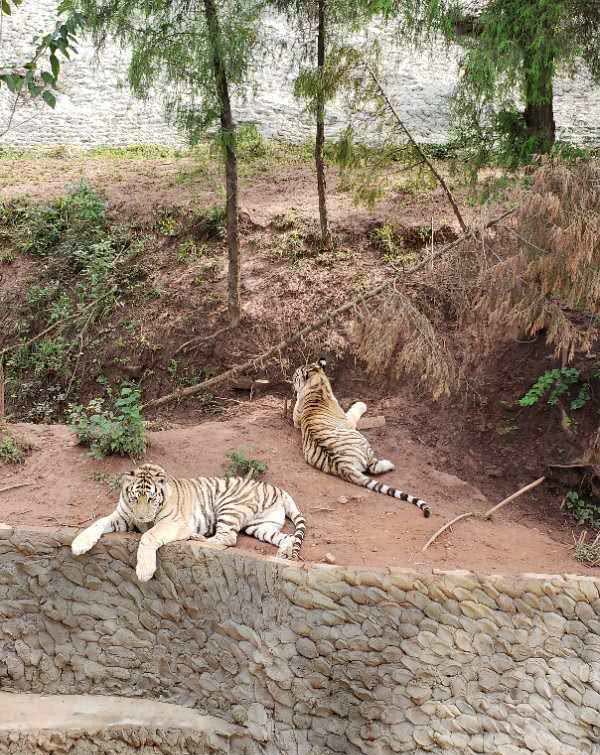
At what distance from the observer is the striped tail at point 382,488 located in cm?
712

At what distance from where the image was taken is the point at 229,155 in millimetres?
9484

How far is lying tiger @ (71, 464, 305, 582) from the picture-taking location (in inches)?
246

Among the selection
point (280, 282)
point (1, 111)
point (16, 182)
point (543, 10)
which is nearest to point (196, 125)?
point (280, 282)

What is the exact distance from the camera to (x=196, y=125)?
30.3 feet

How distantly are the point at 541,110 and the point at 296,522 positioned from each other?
5.88 metres

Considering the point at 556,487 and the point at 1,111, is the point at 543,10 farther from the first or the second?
the point at 1,111

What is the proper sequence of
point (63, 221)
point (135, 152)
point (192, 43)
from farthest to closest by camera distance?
point (135, 152) → point (63, 221) → point (192, 43)

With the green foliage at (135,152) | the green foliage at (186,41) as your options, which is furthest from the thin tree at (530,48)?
the green foliage at (135,152)

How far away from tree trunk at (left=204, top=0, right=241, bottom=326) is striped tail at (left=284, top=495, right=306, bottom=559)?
369cm

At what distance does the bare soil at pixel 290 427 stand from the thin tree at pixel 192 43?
2213 millimetres

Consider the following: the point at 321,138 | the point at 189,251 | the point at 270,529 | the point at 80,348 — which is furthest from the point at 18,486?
the point at 321,138

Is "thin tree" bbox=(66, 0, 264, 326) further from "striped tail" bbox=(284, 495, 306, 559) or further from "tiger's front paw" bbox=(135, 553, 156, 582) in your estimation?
"tiger's front paw" bbox=(135, 553, 156, 582)

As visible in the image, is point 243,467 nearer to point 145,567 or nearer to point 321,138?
point 145,567

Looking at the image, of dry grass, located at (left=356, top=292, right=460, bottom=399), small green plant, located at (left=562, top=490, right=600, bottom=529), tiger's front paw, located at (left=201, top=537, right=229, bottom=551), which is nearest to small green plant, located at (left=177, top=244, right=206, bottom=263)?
dry grass, located at (left=356, top=292, right=460, bottom=399)
